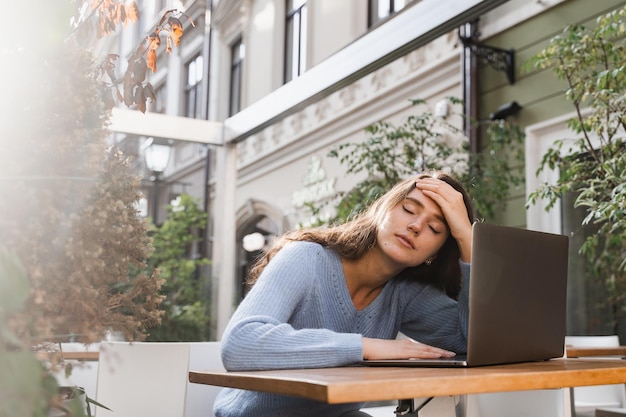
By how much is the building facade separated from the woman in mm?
901

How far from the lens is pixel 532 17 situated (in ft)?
20.5

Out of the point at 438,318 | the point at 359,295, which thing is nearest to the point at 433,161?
the point at 438,318

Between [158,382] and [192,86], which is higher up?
[192,86]

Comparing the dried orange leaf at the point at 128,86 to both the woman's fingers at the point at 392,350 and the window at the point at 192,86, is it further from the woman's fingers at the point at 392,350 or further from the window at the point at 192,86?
the window at the point at 192,86

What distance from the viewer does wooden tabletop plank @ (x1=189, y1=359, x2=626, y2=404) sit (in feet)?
3.44

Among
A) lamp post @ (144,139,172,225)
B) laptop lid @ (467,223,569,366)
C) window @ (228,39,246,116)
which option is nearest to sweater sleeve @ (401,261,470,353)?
laptop lid @ (467,223,569,366)

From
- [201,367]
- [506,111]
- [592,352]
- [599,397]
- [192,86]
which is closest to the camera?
[201,367]

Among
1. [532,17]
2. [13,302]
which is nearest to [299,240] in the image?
[13,302]

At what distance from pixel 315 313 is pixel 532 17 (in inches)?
200

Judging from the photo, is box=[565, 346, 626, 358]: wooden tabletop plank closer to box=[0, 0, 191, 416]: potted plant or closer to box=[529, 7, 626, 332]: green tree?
box=[529, 7, 626, 332]: green tree

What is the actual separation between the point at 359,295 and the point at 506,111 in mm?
4679

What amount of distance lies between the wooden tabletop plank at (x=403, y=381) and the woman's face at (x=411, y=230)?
0.42 meters

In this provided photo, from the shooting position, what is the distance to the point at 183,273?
7.16 metres

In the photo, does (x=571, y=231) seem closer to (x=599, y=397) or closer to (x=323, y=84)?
(x=599, y=397)
